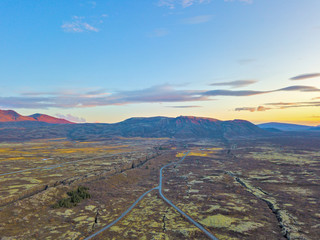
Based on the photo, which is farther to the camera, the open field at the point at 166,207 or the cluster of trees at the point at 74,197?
the cluster of trees at the point at 74,197

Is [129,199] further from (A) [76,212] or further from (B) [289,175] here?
(B) [289,175]

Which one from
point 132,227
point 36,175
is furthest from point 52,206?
point 36,175

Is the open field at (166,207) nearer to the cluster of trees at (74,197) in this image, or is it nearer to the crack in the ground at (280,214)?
the crack in the ground at (280,214)

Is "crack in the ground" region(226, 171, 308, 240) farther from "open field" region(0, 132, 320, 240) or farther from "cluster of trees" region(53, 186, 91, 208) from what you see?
"cluster of trees" region(53, 186, 91, 208)

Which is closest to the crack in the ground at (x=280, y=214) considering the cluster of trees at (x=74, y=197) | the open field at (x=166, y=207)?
the open field at (x=166, y=207)

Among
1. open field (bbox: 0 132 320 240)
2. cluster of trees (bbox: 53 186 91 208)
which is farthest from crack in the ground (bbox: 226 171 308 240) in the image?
cluster of trees (bbox: 53 186 91 208)

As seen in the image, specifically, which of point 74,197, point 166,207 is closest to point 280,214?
point 166,207

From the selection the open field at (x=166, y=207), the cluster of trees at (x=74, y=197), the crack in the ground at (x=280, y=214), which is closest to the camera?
the crack in the ground at (x=280, y=214)

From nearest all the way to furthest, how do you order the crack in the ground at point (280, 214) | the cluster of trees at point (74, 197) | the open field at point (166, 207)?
the crack in the ground at point (280, 214) < the open field at point (166, 207) < the cluster of trees at point (74, 197)

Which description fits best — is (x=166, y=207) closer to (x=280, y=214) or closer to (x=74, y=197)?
(x=74, y=197)
